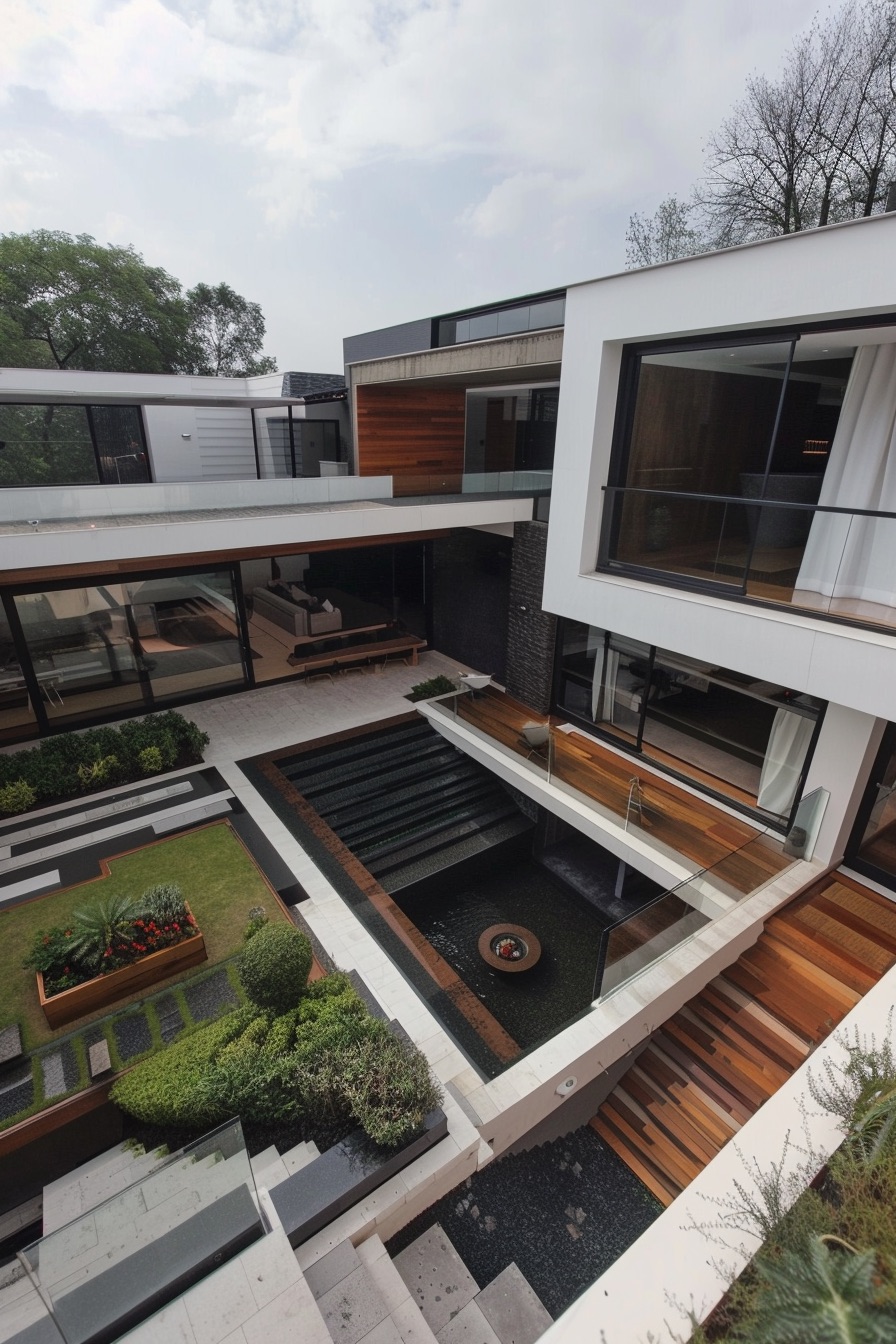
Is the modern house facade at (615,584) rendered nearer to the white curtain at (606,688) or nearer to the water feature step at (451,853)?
the white curtain at (606,688)

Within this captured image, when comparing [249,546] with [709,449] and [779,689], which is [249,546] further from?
[779,689]

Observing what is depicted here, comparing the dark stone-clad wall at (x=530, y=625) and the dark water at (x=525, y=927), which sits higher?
the dark stone-clad wall at (x=530, y=625)

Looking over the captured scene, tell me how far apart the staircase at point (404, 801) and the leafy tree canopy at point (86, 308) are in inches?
1167

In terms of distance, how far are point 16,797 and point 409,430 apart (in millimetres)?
10363

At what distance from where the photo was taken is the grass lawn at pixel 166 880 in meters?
5.77

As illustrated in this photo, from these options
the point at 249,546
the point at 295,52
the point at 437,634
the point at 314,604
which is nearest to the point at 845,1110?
the point at 249,546

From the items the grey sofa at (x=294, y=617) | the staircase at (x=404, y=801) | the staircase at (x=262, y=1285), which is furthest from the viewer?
Result: the grey sofa at (x=294, y=617)

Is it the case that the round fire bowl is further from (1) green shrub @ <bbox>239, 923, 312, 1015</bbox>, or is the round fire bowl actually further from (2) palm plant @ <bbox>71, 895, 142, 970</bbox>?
(2) palm plant @ <bbox>71, 895, 142, 970</bbox>

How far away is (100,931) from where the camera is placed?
5.82m

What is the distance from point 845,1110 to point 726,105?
31.0m

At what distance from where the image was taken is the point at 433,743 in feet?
34.3

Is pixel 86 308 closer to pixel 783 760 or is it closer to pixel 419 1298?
pixel 783 760

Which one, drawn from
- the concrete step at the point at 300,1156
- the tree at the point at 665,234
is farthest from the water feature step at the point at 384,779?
the tree at the point at 665,234

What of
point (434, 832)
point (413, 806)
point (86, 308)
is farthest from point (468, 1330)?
point (86, 308)
